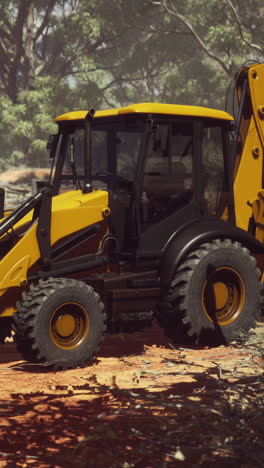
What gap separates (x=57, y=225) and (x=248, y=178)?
8.88 feet

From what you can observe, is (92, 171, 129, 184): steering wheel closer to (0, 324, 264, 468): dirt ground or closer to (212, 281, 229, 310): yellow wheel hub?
(212, 281, 229, 310): yellow wheel hub

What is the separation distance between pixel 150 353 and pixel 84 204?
1856mm

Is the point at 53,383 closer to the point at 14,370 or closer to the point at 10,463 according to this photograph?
the point at 14,370

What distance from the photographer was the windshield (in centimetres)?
875

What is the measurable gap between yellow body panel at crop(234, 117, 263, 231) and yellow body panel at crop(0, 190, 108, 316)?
1904 millimetres

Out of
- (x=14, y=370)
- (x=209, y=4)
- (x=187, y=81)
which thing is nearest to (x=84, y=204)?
(x=14, y=370)

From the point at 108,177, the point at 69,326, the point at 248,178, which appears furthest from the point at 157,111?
the point at 69,326

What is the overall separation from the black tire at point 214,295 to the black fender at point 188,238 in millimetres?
89

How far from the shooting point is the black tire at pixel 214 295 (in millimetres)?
8789

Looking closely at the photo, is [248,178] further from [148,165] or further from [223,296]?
[148,165]

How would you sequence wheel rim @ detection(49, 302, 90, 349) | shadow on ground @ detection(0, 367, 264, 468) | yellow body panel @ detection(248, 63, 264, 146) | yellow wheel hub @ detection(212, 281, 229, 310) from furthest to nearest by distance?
yellow body panel @ detection(248, 63, 264, 146) → yellow wheel hub @ detection(212, 281, 229, 310) → wheel rim @ detection(49, 302, 90, 349) → shadow on ground @ detection(0, 367, 264, 468)

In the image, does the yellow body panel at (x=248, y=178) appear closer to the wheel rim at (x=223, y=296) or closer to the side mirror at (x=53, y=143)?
the wheel rim at (x=223, y=296)

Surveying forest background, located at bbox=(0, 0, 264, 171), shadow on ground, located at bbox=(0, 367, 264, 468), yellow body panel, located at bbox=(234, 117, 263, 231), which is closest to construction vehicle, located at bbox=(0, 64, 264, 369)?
yellow body panel, located at bbox=(234, 117, 263, 231)

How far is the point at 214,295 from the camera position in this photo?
9.11 metres
